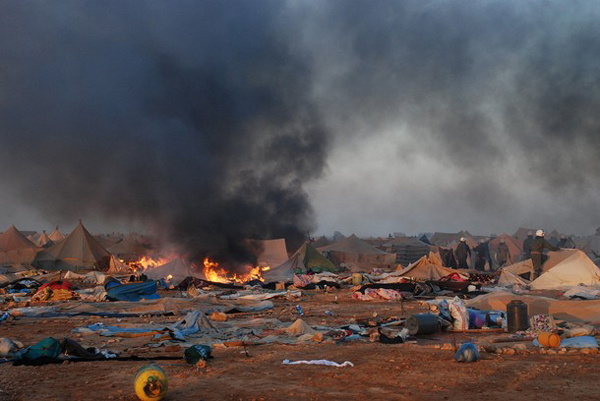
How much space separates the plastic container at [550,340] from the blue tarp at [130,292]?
11422 mm

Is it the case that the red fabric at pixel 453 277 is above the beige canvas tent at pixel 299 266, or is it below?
below

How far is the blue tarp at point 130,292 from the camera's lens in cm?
1580

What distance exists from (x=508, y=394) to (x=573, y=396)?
0.60 m

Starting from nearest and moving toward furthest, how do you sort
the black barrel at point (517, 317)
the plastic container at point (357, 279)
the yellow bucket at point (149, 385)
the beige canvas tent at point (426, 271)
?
1. the yellow bucket at point (149, 385)
2. the black barrel at point (517, 317)
3. the beige canvas tent at point (426, 271)
4. the plastic container at point (357, 279)

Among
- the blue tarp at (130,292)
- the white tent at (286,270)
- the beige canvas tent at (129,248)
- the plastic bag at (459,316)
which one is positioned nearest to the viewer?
the plastic bag at (459,316)

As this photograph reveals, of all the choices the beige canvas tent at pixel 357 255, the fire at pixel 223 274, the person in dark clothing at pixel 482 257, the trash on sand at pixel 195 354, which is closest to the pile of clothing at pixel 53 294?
the fire at pixel 223 274

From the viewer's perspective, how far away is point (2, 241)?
3516cm

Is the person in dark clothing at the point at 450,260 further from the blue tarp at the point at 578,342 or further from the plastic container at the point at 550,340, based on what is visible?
the plastic container at the point at 550,340

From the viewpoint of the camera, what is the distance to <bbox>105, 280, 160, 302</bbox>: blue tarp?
1580cm

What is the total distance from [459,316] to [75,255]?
2493cm

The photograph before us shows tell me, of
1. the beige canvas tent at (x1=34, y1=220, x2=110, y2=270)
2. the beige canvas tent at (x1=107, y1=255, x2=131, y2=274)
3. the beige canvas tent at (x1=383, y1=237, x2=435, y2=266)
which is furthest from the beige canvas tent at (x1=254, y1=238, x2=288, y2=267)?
the beige canvas tent at (x1=383, y1=237, x2=435, y2=266)

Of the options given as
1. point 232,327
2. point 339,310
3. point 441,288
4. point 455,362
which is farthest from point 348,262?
point 455,362

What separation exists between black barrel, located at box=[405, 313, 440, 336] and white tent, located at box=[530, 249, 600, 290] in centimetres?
1026

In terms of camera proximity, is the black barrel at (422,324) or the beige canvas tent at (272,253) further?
the beige canvas tent at (272,253)
